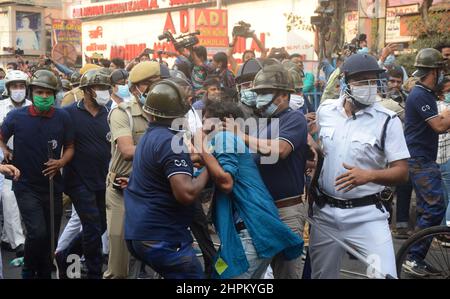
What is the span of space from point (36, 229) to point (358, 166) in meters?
2.86

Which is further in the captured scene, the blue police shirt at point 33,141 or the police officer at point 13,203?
the police officer at point 13,203

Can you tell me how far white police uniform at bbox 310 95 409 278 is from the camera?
4434 millimetres

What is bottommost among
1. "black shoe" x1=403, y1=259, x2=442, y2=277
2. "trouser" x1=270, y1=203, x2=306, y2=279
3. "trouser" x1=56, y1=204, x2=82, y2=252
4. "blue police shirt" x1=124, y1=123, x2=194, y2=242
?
"black shoe" x1=403, y1=259, x2=442, y2=277

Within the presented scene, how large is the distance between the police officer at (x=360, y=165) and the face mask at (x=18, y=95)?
14.0ft

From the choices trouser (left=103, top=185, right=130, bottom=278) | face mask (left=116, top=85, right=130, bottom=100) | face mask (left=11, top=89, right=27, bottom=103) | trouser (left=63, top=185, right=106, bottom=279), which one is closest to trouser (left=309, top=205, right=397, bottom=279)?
trouser (left=103, top=185, right=130, bottom=278)

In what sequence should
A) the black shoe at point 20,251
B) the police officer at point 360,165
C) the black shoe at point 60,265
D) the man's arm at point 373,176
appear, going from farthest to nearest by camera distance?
the black shoe at point 20,251
the black shoe at point 60,265
the police officer at point 360,165
the man's arm at point 373,176

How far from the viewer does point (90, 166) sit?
6109 millimetres

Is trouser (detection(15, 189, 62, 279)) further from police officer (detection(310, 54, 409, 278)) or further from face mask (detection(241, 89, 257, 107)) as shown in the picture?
police officer (detection(310, 54, 409, 278))

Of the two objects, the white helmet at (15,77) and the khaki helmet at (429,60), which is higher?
the khaki helmet at (429,60)

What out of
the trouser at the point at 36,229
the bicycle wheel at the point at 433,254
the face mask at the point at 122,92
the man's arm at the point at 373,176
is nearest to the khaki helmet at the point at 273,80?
the man's arm at the point at 373,176

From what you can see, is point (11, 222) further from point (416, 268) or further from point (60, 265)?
point (416, 268)

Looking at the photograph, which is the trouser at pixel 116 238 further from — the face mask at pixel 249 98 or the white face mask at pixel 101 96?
the face mask at pixel 249 98

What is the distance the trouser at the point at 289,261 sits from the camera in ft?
14.7

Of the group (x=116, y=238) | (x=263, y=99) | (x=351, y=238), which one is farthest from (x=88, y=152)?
(x=351, y=238)
